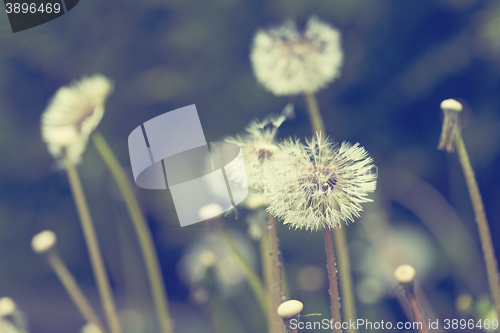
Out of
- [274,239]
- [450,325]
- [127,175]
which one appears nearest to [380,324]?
[450,325]

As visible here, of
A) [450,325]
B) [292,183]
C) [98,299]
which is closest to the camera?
[292,183]

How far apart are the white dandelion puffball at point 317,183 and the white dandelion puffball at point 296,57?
166 mm

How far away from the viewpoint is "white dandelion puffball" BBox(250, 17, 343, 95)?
1.19 feet

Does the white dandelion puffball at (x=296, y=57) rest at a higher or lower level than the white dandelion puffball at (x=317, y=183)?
higher

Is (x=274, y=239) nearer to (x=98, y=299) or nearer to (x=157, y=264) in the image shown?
(x=157, y=264)

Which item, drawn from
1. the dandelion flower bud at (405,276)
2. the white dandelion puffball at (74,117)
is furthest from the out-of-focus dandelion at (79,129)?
the dandelion flower bud at (405,276)

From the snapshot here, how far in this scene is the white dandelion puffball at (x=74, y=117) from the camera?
12.5 inches

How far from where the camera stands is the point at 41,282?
1.46ft

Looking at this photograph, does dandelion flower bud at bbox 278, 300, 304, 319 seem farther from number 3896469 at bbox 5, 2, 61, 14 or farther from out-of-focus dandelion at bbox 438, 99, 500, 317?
number 3896469 at bbox 5, 2, 61, 14

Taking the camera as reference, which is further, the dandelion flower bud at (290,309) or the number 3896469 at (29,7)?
the number 3896469 at (29,7)

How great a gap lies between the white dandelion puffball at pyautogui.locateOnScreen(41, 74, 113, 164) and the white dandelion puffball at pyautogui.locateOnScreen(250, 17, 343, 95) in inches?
7.0

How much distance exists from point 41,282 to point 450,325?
1.61ft

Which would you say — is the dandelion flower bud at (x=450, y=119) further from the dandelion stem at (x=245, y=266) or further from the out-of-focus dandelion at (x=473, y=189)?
the dandelion stem at (x=245, y=266)

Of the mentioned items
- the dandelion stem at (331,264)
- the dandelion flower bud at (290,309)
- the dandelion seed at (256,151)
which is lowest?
the dandelion flower bud at (290,309)
